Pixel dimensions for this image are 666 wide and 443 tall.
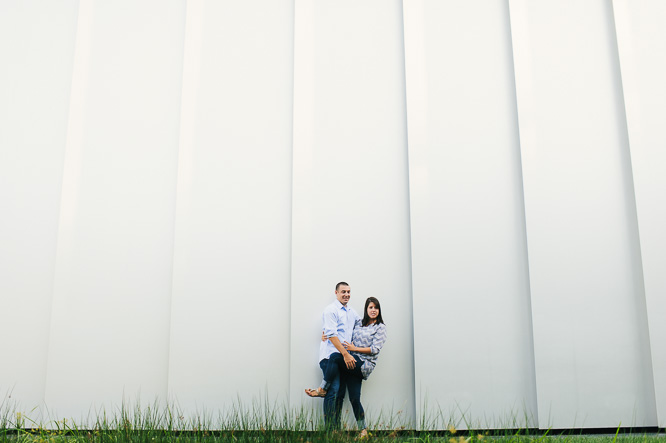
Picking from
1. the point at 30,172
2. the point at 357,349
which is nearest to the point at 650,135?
the point at 357,349

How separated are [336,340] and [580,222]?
12.1 feet

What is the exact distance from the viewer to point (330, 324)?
7.28 meters

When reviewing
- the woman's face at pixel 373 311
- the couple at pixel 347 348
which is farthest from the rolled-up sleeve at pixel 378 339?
the woman's face at pixel 373 311

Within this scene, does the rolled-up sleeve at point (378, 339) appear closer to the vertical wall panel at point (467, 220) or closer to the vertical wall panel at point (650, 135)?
the vertical wall panel at point (467, 220)

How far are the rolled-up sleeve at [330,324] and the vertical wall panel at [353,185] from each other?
458 mm

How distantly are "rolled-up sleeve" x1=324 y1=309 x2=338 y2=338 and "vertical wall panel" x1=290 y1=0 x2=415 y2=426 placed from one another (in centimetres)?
46

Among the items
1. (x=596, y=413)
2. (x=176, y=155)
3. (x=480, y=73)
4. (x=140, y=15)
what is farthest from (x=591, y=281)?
(x=140, y=15)

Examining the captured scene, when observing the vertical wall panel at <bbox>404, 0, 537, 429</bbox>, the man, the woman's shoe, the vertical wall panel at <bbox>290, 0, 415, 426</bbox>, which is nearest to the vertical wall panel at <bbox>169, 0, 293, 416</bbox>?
the vertical wall panel at <bbox>290, 0, 415, 426</bbox>

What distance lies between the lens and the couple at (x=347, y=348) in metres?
7.13

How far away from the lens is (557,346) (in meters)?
7.51

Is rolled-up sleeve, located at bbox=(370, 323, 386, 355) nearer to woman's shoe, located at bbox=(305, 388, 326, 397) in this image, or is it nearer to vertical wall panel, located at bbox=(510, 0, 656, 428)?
woman's shoe, located at bbox=(305, 388, 326, 397)

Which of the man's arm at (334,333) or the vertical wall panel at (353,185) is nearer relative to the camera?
the man's arm at (334,333)

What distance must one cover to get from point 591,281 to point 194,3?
6.96m

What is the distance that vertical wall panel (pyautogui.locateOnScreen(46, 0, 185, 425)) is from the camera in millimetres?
7969
